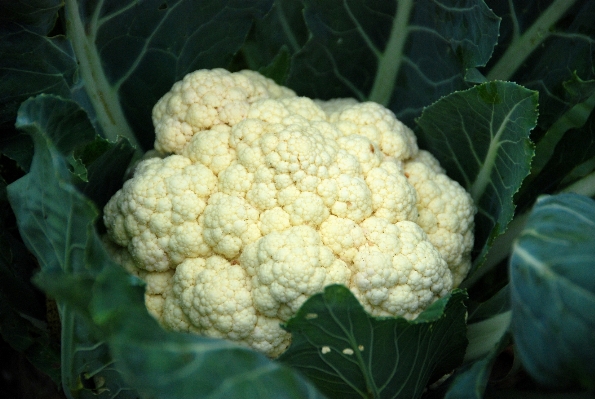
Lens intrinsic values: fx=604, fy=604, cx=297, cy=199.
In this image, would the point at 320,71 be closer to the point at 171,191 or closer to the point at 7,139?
the point at 171,191

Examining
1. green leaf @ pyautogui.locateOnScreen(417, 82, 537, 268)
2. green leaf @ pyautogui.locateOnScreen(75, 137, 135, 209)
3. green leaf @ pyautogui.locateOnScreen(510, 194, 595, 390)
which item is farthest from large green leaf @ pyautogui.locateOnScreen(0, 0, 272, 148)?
green leaf @ pyautogui.locateOnScreen(510, 194, 595, 390)

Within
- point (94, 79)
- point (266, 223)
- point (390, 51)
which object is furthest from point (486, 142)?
point (94, 79)

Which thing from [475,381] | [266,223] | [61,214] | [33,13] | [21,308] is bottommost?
[21,308]

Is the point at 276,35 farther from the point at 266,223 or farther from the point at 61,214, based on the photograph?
the point at 61,214

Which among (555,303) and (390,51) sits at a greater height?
(390,51)

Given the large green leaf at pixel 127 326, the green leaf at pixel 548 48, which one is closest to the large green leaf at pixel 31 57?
the large green leaf at pixel 127 326
